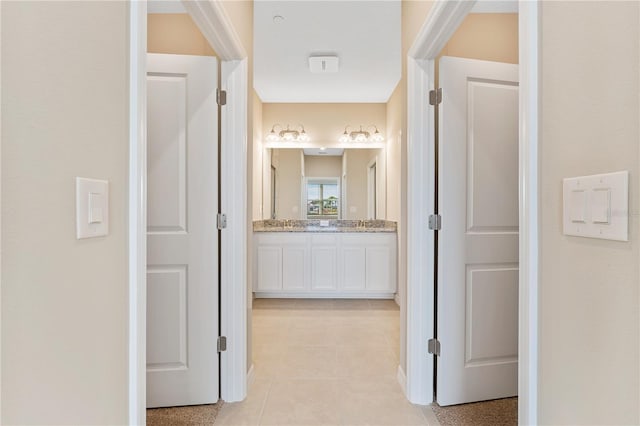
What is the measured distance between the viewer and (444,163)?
5.91 ft

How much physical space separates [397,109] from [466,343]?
280 centimetres

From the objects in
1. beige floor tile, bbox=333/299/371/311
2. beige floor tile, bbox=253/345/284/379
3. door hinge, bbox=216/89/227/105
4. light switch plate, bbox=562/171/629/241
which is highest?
door hinge, bbox=216/89/227/105

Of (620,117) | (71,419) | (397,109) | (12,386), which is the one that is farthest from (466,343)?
(397,109)

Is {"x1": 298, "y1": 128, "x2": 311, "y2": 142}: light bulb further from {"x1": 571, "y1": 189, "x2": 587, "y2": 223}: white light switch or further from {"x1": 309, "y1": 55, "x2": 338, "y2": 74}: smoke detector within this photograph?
{"x1": 571, "y1": 189, "x2": 587, "y2": 223}: white light switch

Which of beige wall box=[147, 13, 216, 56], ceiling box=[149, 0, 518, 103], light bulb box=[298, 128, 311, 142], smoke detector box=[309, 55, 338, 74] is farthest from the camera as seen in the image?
light bulb box=[298, 128, 311, 142]

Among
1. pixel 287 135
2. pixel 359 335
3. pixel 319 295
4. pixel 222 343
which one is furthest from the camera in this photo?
pixel 287 135

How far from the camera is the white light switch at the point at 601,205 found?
594 mm

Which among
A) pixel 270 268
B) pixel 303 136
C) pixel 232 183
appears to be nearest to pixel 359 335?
pixel 270 268

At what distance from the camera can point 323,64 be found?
3.19 m

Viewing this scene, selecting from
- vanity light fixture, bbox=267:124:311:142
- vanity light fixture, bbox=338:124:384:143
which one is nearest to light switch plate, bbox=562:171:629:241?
vanity light fixture, bbox=338:124:384:143

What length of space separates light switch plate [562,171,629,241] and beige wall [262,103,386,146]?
12.9ft

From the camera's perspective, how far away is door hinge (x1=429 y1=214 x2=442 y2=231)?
5.97ft

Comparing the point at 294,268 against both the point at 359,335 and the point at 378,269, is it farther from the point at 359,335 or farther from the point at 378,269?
the point at 359,335

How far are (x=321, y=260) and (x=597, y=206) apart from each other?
3401mm
